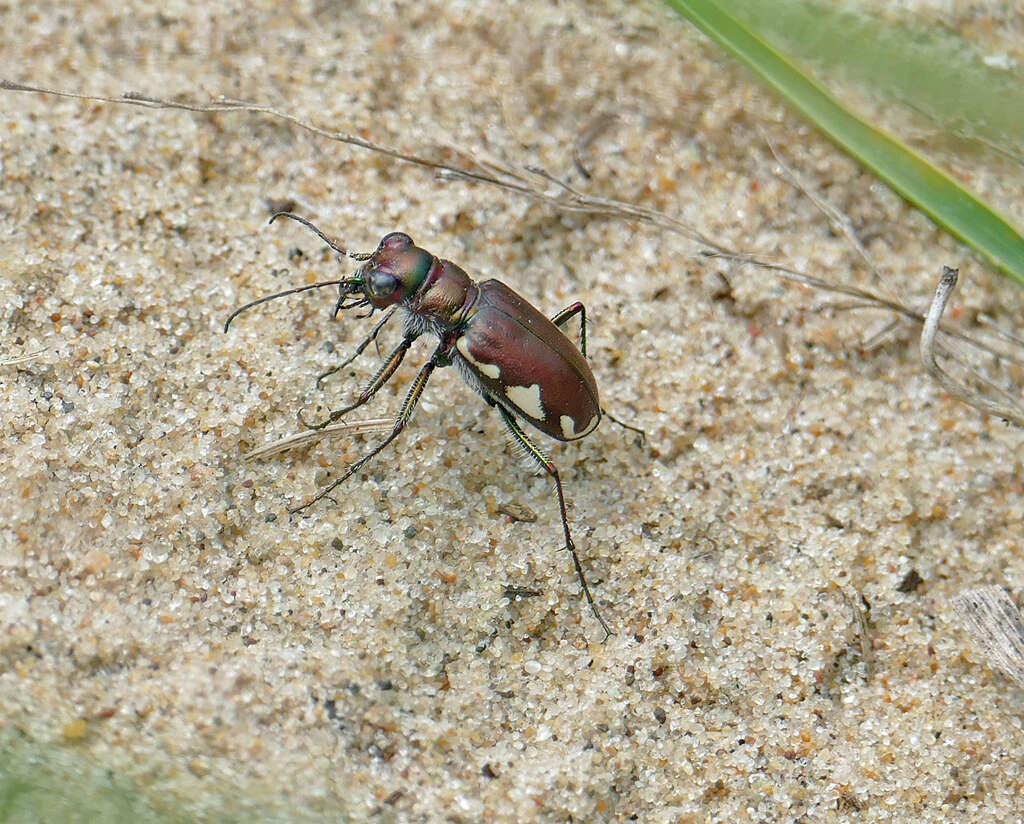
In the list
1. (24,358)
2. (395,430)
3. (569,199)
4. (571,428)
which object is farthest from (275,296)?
(569,199)

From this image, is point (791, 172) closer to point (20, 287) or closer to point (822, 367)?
point (822, 367)

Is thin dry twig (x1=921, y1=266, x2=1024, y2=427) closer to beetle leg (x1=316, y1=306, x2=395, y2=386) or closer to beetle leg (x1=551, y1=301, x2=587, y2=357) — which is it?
beetle leg (x1=551, y1=301, x2=587, y2=357)

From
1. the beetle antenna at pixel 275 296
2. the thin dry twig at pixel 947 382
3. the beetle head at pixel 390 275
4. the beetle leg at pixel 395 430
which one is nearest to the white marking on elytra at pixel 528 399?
the beetle leg at pixel 395 430

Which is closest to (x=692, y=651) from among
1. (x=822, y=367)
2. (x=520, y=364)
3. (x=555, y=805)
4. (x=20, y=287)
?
(x=555, y=805)

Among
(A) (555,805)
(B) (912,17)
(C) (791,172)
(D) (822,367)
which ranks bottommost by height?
(A) (555,805)

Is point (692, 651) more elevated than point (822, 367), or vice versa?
point (822, 367)

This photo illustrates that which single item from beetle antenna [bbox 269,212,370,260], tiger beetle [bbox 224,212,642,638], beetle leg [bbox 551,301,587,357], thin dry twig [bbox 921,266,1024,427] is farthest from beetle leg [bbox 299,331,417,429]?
thin dry twig [bbox 921,266,1024,427]

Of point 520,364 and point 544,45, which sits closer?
point 520,364
